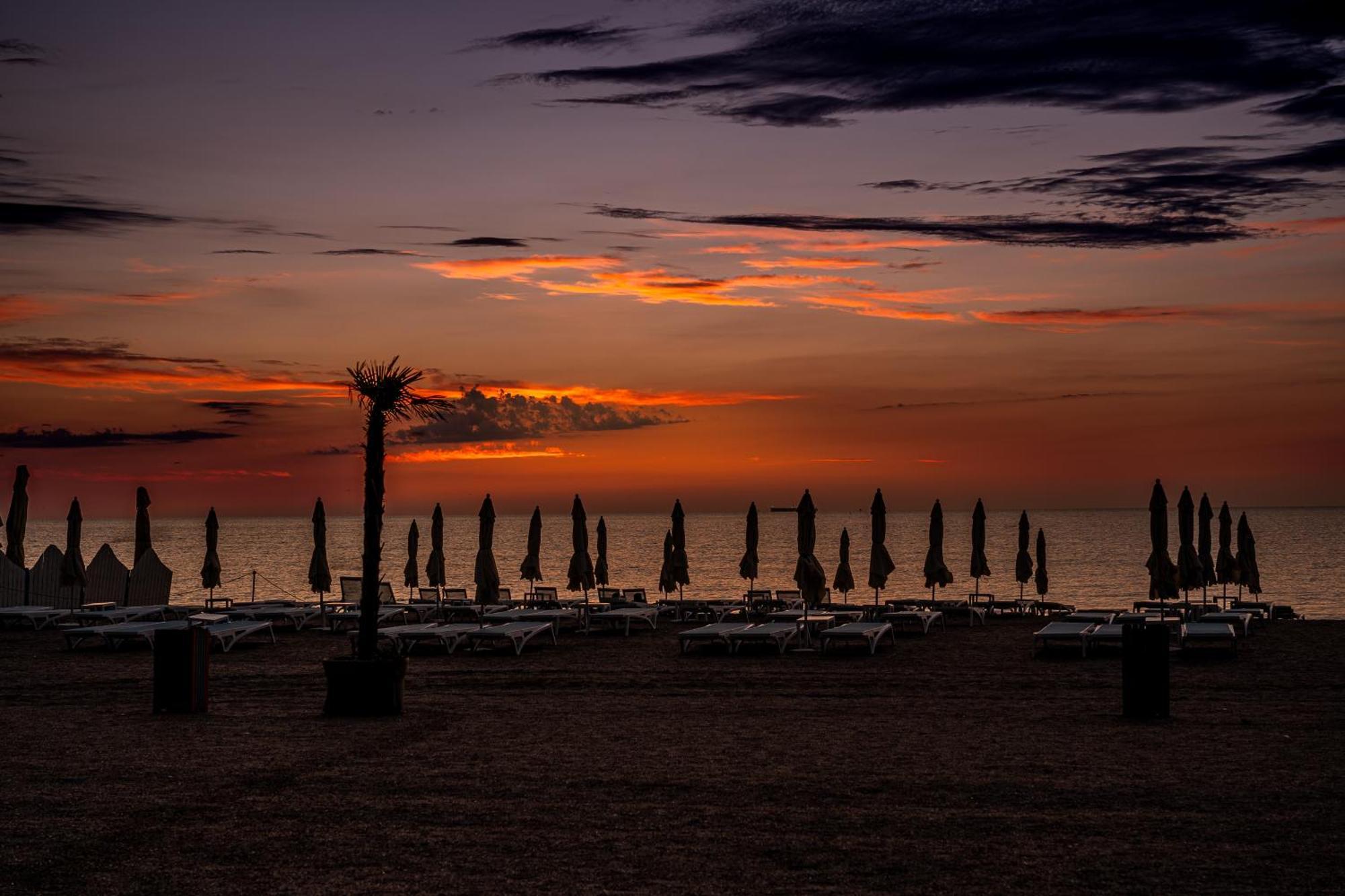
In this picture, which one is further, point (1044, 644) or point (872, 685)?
point (1044, 644)

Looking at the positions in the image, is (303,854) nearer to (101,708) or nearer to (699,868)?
(699,868)

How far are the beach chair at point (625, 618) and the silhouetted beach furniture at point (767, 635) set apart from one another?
2.78 meters

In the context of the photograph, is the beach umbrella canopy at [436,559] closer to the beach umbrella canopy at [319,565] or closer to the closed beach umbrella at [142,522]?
the beach umbrella canopy at [319,565]

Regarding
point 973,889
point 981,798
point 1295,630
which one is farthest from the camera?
point 1295,630

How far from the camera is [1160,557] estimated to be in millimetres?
21484

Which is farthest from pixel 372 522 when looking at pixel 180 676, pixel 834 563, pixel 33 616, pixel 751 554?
pixel 834 563

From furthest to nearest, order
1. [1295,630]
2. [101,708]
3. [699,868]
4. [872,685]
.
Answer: [1295,630], [872,685], [101,708], [699,868]

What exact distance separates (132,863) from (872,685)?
398 inches

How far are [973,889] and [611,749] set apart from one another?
15.8 feet

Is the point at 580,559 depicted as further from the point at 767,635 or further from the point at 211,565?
the point at 211,565

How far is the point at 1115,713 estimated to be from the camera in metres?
12.9

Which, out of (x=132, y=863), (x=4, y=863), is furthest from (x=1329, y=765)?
(x=4, y=863)

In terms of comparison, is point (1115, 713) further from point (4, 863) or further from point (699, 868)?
point (4, 863)

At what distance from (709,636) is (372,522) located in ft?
24.9
